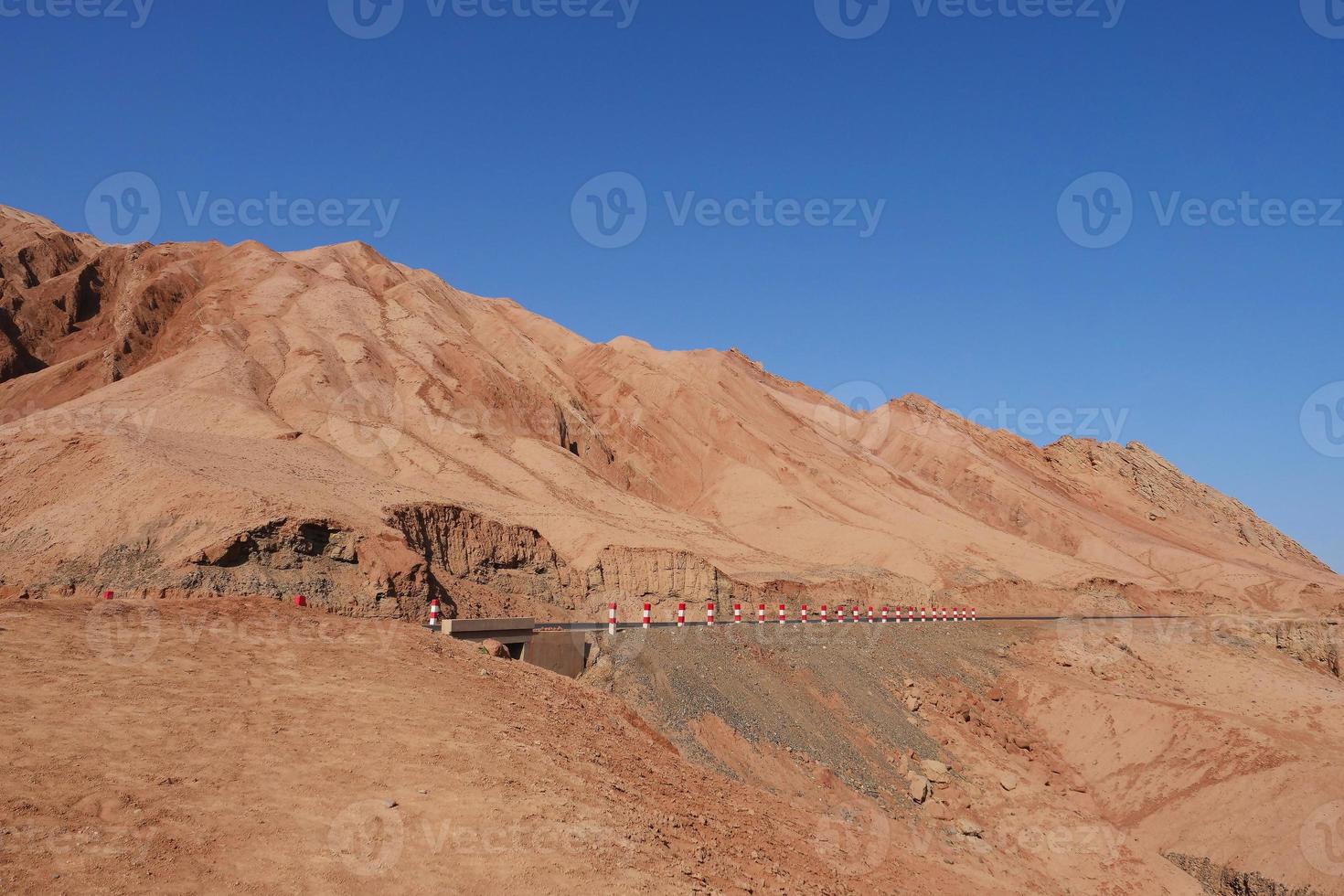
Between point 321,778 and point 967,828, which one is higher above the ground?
point 321,778

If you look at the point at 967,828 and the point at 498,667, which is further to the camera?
the point at 967,828

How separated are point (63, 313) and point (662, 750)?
223 feet

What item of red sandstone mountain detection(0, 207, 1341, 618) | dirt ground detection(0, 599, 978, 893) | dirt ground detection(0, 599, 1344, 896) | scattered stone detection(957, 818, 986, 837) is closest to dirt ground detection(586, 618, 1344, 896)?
dirt ground detection(0, 599, 1344, 896)

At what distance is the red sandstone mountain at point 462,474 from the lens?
22.2m

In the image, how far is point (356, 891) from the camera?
642 centimetres

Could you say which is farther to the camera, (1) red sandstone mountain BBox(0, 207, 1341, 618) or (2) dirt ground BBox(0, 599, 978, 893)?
(1) red sandstone mountain BBox(0, 207, 1341, 618)

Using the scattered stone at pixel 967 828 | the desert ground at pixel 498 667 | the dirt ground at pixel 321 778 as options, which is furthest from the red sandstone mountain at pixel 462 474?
the scattered stone at pixel 967 828

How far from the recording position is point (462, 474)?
44.5m

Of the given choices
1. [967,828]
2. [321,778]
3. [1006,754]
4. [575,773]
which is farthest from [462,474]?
[321,778]

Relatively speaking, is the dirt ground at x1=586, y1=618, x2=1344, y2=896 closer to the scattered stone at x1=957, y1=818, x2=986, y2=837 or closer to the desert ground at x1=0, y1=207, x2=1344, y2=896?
the desert ground at x1=0, y1=207, x2=1344, y2=896

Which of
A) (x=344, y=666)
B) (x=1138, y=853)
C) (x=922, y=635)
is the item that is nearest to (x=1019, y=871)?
(x=1138, y=853)

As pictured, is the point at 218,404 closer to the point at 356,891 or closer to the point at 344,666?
the point at 344,666

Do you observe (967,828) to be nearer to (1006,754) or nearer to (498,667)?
(1006,754)

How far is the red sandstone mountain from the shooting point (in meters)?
22.2
